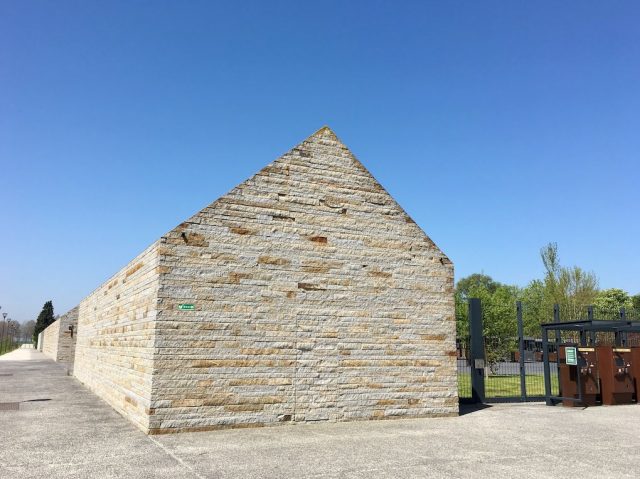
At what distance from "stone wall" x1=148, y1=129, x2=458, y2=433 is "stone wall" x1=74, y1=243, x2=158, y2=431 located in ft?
1.53

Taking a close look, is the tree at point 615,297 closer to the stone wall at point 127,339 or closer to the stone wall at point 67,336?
the stone wall at point 67,336

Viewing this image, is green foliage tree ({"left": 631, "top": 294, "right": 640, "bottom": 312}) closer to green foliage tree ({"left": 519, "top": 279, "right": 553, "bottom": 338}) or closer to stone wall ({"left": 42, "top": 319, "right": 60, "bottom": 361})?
green foliage tree ({"left": 519, "top": 279, "right": 553, "bottom": 338})

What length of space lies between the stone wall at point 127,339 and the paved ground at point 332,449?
20.3 inches

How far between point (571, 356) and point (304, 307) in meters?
7.93

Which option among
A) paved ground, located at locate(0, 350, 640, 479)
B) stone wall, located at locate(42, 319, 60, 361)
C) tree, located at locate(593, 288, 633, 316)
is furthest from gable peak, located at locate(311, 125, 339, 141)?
tree, located at locate(593, 288, 633, 316)

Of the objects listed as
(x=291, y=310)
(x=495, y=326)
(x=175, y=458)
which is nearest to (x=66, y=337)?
(x=495, y=326)

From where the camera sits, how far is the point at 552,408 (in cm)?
1385

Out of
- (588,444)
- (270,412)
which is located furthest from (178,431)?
(588,444)

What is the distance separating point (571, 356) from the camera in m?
14.0

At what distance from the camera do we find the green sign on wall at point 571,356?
45.5 feet

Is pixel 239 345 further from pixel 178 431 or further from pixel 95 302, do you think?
pixel 95 302

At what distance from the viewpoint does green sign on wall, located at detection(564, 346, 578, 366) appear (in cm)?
1387

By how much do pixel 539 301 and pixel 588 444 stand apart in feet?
164

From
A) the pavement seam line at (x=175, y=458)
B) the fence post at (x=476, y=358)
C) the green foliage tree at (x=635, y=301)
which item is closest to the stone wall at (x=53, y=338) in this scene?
the fence post at (x=476, y=358)
